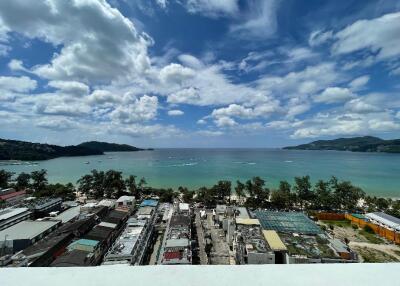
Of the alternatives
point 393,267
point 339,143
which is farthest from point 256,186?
point 339,143

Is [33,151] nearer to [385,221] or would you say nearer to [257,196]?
[257,196]

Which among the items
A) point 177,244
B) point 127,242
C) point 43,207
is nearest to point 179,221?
point 177,244

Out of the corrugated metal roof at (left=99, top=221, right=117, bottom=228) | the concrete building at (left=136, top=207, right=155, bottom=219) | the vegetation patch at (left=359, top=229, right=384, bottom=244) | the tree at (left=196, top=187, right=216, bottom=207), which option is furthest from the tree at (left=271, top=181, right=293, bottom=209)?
the corrugated metal roof at (left=99, top=221, right=117, bottom=228)

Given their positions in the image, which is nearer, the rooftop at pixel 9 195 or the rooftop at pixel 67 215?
the rooftop at pixel 67 215

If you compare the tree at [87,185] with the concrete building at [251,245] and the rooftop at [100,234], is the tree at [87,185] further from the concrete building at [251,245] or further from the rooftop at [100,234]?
the concrete building at [251,245]

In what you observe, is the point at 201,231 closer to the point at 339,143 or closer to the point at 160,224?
the point at 160,224

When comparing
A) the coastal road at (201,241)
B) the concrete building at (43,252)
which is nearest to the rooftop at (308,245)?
the coastal road at (201,241)
